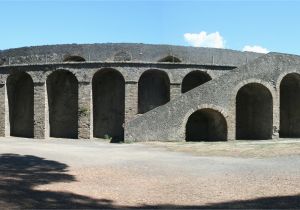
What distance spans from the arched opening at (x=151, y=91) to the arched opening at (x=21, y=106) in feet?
21.8

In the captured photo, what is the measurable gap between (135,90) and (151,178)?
12596 mm

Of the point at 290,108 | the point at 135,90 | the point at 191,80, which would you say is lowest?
the point at 290,108

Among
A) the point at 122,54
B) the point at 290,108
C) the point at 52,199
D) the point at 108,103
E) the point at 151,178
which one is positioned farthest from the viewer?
the point at 122,54

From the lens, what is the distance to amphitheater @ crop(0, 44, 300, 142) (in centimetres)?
2105

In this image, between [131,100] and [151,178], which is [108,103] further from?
[151,178]

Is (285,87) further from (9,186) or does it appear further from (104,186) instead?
(9,186)

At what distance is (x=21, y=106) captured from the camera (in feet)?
84.9

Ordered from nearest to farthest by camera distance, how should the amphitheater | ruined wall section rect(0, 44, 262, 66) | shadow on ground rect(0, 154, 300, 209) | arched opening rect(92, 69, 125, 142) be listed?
1. shadow on ground rect(0, 154, 300, 209)
2. the amphitheater
3. arched opening rect(92, 69, 125, 142)
4. ruined wall section rect(0, 44, 262, 66)

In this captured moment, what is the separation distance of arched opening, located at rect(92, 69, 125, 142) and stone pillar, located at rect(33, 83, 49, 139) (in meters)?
2.87

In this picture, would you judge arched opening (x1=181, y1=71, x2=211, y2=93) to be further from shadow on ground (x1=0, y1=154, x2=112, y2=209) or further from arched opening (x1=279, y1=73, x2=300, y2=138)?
shadow on ground (x1=0, y1=154, x2=112, y2=209)

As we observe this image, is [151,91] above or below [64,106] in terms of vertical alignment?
above

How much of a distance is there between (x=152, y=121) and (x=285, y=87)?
918cm

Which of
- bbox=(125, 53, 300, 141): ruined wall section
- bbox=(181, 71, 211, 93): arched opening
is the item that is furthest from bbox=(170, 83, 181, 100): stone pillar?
bbox=(125, 53, 300, 141): ruined wall section

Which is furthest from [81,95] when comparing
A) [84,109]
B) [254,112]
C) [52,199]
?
[52,199]
